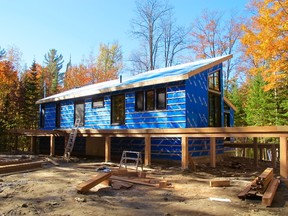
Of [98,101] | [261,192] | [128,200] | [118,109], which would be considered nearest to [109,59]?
[98,101]

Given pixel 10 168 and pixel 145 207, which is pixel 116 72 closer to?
pixel 10 168

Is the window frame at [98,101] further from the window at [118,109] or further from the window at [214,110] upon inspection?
the window at [214,110]

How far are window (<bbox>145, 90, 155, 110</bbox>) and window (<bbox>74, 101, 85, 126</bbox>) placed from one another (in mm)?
4756

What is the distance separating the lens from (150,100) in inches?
473

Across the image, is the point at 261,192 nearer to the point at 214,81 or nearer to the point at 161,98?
the point at 161,98

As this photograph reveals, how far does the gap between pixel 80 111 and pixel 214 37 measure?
18513 millimetres

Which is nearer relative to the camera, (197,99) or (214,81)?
(197,99)

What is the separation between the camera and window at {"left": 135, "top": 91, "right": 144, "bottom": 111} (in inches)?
485

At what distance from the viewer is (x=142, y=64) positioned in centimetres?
3156

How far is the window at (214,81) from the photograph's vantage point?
13117 mm

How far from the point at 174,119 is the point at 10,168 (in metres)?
6.01

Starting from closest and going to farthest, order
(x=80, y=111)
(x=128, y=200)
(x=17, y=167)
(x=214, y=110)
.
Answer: (x=128, y=200)
(x=17, y=167)
(x=214, y=110)
(x=80, y=111)

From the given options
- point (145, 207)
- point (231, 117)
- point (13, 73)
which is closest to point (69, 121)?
point (231, 117)

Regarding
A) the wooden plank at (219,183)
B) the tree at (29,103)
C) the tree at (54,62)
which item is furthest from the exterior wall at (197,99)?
the tree at (54,62)
